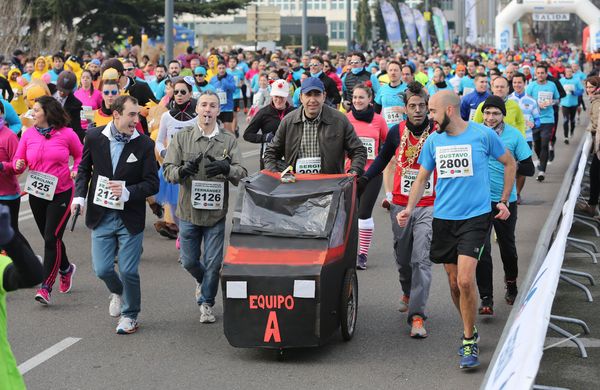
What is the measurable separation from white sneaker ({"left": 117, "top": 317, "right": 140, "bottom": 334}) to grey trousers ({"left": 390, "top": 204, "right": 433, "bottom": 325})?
206 cm

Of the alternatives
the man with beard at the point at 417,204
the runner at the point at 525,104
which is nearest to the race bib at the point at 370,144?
the man with beard at the point at 417,204

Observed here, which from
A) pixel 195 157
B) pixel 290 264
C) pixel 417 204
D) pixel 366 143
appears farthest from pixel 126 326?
pixel 366 143

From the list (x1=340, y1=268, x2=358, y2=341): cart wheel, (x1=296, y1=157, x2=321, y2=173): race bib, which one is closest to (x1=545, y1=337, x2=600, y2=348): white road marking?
(x1=340, y1=268, x2=358, y2=341): cart wheel

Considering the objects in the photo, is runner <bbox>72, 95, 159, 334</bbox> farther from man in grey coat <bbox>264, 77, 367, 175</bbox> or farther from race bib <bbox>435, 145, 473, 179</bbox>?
race bib <bbox>435, 145, 473, 179</bbox>

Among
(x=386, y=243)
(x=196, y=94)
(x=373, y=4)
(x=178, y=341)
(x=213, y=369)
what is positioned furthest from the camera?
(x=373, y=4)

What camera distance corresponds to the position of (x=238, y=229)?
8031mm

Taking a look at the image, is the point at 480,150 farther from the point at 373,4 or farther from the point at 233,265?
the point at 373,4

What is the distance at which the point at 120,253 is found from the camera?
865 centimetres

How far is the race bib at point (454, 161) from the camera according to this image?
25.3 feet

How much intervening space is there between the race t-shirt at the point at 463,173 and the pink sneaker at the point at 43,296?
3.61 m

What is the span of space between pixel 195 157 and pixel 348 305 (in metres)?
1.70

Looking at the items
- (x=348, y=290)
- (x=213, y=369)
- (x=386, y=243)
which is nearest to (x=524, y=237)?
(x=386, y=243)

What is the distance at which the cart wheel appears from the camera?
807cm

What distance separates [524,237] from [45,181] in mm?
5706
